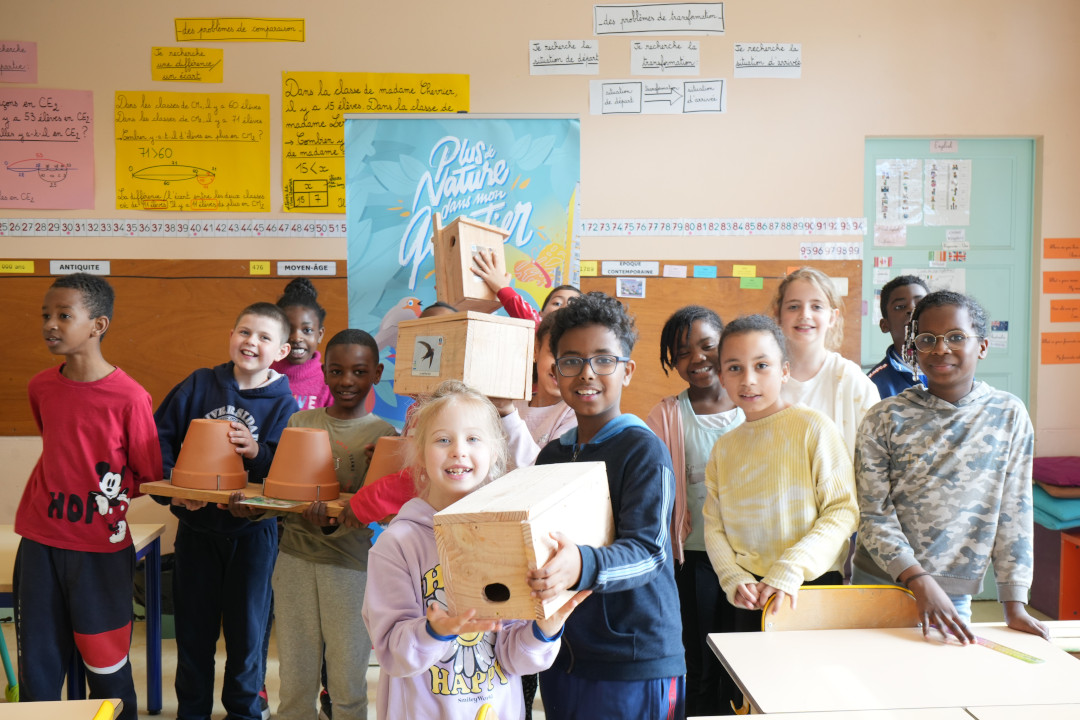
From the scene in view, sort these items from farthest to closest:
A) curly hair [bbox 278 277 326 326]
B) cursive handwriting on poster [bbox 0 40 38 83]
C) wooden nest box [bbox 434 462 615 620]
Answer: cursive handwriting on poster [bbox 0 40 38 83] → curly hair [bbox 278 277 326 326] → wooden nest box [bbox 434 462 615 620]

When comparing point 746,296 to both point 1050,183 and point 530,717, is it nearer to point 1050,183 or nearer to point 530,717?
point 1050,183

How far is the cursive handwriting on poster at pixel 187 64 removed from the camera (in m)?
3.80

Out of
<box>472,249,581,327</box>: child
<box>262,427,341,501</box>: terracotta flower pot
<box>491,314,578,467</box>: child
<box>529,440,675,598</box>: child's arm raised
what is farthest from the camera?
<box>472,249,581,327</box>: child

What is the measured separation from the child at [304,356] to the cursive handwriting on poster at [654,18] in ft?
6.70

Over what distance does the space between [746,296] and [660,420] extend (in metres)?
1.88

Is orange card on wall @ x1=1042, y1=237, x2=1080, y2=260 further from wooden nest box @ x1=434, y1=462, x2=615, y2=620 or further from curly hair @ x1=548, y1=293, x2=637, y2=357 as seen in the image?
wooden nest box @ x1=434, y1=462, x2=615, y2=620

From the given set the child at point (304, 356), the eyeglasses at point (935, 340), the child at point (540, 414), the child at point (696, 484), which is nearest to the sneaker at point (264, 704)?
the child at point (304, 356)

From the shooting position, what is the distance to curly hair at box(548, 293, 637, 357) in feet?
5.14

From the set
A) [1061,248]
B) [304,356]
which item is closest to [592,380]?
[304,356]

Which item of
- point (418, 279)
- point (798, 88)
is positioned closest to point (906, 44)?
point (798, 88)

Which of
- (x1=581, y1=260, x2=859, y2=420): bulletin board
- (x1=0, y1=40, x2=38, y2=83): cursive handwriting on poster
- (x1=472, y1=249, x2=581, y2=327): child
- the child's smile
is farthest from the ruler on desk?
(x1=0, y1=40, x2=38, y2=83): cursive handwriting on poster

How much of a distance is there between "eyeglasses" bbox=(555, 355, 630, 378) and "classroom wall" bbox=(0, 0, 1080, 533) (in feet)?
7.92

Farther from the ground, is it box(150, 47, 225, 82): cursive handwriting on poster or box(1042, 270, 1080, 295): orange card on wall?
box(150, 47, 225, 82): cursive handwriting on poster

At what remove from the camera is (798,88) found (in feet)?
12.8
